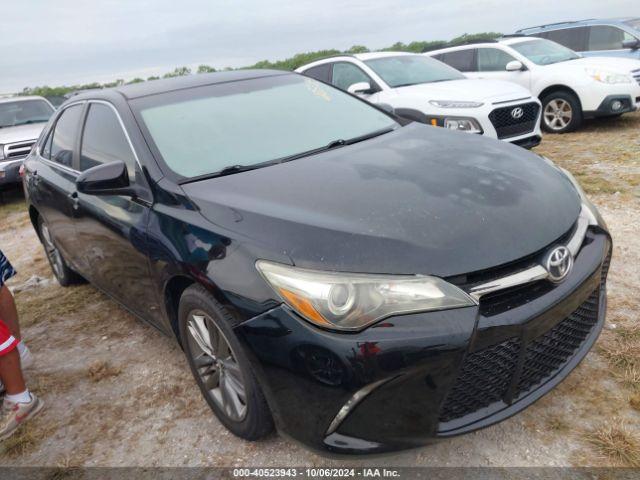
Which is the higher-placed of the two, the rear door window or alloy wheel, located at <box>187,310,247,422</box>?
the rear door window

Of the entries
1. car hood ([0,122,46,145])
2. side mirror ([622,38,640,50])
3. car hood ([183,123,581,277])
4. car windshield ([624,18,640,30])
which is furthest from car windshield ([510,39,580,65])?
car hood ([0,122,46,145])

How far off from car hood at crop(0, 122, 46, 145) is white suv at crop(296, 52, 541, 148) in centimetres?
488

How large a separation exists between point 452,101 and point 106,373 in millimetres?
4957

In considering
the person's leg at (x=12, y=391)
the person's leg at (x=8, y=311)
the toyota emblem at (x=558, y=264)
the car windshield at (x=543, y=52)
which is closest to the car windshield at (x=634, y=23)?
the car windshield at (x=543, y=52)

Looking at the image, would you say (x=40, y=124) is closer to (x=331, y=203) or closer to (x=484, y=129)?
(x=484, y=129)

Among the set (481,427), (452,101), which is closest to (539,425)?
(481,427)

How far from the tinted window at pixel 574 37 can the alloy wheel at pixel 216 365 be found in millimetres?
10617

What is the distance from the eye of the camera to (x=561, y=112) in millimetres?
8055

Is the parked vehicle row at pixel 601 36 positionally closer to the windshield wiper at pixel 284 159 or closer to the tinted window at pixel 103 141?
the windshield wiper at pixel 284 159

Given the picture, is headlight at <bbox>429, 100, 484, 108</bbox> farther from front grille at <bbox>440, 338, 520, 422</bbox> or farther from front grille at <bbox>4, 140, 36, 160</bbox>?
front grille at <bbox>4, 140, 36, 160</bbox>

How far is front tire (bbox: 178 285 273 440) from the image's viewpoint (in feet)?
6.54

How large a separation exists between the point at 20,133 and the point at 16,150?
1.70ft

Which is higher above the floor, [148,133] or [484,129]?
[148,133]

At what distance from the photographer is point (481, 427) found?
1.79m
